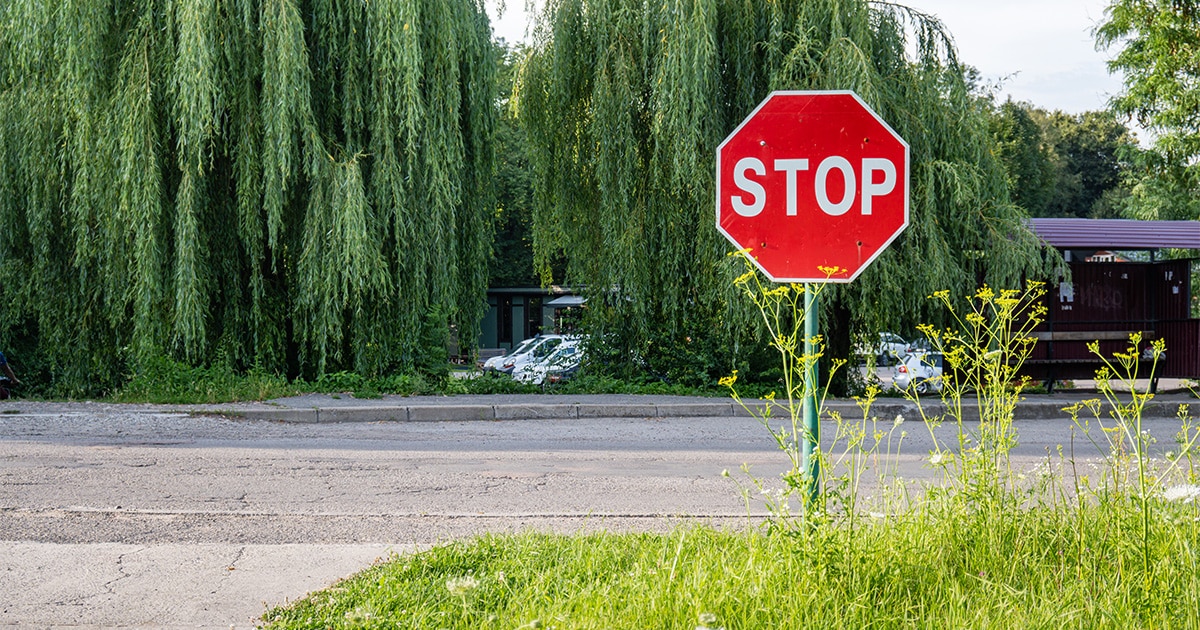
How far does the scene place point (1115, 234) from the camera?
1486 cm

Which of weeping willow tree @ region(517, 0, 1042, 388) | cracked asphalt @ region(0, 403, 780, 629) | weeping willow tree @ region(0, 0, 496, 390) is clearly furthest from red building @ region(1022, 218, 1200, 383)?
weeping willow tree @ region(0, 0, 496, 390)

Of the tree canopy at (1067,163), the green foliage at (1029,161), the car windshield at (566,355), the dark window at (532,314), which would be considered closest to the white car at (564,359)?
the car windshield at (566,355)

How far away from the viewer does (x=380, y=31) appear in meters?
13.6

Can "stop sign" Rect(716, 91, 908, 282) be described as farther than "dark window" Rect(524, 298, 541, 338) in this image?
No

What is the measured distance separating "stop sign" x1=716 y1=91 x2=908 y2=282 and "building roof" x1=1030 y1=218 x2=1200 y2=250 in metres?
11.1

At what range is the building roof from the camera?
14.6 meters

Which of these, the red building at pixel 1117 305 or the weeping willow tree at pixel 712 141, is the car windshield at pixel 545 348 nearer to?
the weeping willow tree at pixel 712 141

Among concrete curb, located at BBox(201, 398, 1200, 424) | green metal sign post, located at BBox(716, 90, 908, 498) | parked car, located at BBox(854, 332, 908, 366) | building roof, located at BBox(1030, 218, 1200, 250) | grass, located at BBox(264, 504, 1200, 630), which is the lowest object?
concrete curb, located at BBox(201, 398, 1200, 424)

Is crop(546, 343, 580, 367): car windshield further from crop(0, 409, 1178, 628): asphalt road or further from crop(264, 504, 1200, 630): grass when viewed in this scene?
crop(264, 504, 1200, 630): grass

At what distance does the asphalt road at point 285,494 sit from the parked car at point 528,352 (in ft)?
36.9

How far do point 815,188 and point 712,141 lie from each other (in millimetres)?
9563

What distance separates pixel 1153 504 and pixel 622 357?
1138 cm

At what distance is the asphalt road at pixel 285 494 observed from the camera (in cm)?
458

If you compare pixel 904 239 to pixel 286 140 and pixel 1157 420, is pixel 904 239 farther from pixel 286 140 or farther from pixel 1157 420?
pixel 286 140
